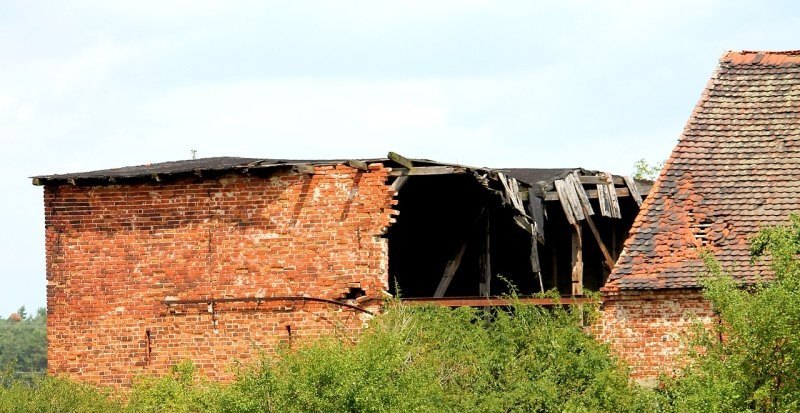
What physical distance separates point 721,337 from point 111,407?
353 inches

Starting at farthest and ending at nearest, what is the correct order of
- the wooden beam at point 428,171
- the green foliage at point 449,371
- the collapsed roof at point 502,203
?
the collapsed roof at point 502,203 → the wooden beam at point 428,171 → the green foliage at point 449,371

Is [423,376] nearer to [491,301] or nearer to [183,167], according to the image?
[491,301]

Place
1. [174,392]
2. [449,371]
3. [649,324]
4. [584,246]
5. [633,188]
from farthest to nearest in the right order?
[584,246] → [633,188] → [174,392] → [649,324] → [449,371]

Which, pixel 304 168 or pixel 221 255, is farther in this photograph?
pixel 221 255

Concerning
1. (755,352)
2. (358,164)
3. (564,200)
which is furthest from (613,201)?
(755,352)

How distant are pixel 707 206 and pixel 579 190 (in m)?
3.60

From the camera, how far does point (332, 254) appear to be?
19.9 meters

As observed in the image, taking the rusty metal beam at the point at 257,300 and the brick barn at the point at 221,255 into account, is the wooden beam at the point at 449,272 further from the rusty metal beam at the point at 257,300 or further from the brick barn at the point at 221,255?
the rusty metal beam at the point at 257,300

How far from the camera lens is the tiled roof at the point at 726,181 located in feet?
62.9

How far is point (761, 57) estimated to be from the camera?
2192 centimetres

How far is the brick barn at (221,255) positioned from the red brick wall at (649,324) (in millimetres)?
1230

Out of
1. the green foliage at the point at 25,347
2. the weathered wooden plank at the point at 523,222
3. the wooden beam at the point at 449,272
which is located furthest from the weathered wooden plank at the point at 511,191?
the green foliage at the point at 25,347

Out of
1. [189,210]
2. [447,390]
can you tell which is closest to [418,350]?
[447,390]

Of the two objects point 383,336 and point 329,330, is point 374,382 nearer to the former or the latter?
point 383,336
